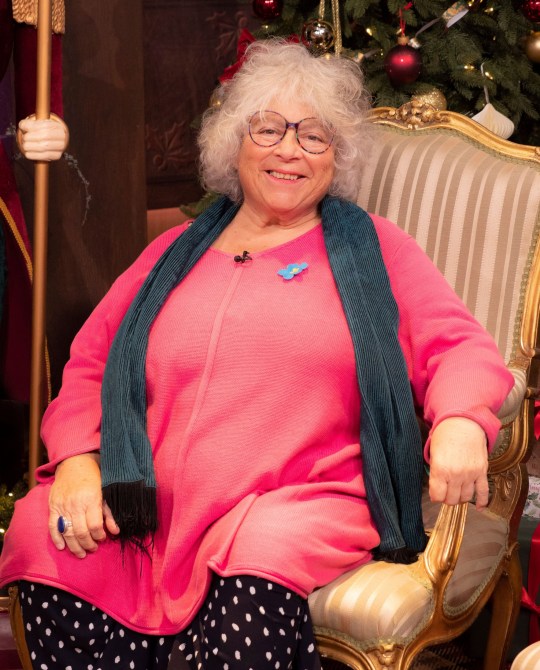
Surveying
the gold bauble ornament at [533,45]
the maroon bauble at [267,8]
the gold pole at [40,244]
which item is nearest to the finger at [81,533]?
the gold pole at [40,244]

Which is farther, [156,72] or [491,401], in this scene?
[156,72]

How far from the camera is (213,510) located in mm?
1888

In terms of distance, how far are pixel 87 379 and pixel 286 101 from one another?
0.72m

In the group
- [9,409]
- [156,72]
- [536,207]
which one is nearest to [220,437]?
[536,207]

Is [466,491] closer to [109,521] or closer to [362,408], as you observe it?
[362,408]

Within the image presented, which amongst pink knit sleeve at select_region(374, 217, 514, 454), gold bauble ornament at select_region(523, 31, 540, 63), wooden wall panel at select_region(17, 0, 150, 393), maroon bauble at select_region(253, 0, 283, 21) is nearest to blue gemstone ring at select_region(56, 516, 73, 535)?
pink knit sleeve at select_region(374, 217, 514, 454)

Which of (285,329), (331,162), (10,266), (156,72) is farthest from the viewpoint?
(156,72)

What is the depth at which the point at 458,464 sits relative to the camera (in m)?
1.72

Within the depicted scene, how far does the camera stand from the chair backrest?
232 centimetres

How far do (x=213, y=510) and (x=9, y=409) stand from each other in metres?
1.39

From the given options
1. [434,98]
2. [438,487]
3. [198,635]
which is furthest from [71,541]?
[434,98]

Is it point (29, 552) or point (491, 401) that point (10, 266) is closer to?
point (29, 552)

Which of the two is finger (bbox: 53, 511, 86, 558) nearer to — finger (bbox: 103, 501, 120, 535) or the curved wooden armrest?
finger (bbox: 103, 501, 120, 535)

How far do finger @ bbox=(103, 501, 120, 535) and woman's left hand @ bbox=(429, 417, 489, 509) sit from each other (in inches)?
23.2
